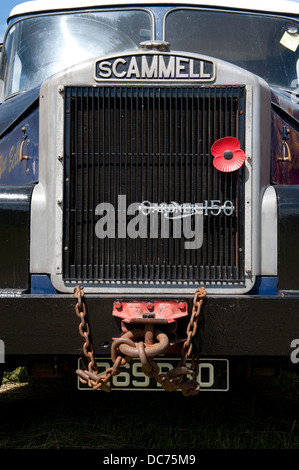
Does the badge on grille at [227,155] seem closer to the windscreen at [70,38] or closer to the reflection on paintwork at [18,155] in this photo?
the reflection on paintwork at [18,155]

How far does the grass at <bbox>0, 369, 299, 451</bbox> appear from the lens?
3891 millimetres

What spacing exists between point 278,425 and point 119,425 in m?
1.09

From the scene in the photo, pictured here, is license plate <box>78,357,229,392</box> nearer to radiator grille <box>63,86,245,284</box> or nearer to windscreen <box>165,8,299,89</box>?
radiator grille <box>63,86,245,284</box>

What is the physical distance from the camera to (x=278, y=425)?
169 inches

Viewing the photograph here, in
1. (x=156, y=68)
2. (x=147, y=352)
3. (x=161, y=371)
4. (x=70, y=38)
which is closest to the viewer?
(x=147, y=352)

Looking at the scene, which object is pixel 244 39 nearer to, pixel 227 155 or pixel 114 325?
pixel 227 155

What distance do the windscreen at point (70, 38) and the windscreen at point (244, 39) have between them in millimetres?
271

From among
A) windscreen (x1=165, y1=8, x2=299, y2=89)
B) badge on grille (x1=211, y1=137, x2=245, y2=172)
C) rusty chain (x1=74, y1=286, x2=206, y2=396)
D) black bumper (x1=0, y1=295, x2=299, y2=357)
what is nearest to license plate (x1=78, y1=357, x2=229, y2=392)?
rusty chain (x1=74, y1=286, x2=206, y2=396)

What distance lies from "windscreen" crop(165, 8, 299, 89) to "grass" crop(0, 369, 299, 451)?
2.56 m

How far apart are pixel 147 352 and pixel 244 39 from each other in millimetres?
2955

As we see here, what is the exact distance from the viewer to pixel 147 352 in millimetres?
3076

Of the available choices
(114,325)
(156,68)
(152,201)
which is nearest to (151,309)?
(114,325)

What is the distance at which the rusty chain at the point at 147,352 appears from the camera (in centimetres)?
309
